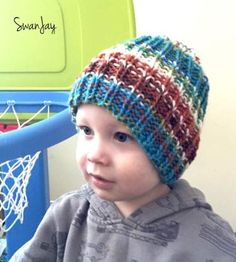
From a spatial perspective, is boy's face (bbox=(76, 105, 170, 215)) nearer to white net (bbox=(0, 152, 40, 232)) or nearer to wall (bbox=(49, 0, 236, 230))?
white net (bbox=(0, 152, 40, 232))

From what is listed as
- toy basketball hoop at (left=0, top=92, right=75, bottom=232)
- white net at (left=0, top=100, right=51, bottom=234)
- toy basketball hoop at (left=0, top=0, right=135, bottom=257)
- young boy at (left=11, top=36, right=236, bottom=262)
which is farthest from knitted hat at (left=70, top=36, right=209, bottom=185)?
toy basketball hoop at (left=0, top=0, right=135, bottom=257)

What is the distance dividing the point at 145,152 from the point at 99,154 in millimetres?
48

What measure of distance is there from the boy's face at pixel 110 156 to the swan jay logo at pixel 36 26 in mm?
452

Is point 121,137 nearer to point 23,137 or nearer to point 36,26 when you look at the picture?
point 23,137

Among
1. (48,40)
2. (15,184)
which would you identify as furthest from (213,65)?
(15,184)

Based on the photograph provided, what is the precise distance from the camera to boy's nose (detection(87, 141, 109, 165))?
467 mm

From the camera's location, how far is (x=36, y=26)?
903mm

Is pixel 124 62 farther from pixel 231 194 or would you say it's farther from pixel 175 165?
pixel 231 194

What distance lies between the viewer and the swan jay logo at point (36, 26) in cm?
89

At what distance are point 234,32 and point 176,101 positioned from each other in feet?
1.85

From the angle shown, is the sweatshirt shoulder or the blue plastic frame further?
the blue plastic frame

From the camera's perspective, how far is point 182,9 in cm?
100

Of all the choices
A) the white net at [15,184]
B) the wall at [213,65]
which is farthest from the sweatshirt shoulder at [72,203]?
the wall at [213,65]

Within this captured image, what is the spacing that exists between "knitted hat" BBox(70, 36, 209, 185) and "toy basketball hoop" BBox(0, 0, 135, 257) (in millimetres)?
357
